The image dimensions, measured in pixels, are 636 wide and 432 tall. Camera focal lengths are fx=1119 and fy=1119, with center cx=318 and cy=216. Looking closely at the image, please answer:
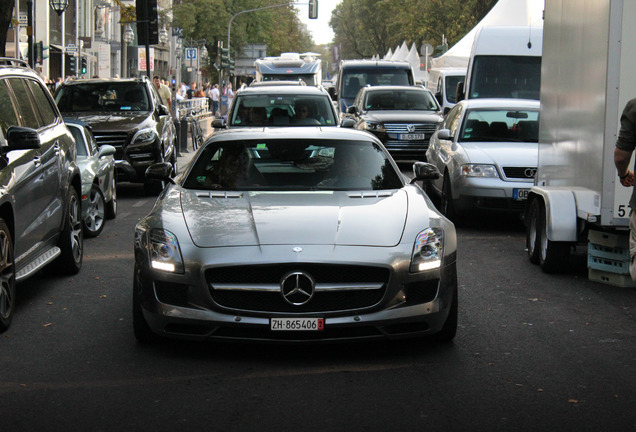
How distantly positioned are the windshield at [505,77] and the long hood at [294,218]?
1605cm

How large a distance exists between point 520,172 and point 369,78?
22.3 metres

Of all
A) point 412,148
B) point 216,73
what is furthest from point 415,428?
point 216,73

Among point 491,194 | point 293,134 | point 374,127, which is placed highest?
point 293,134

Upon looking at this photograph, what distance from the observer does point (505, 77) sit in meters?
23.4

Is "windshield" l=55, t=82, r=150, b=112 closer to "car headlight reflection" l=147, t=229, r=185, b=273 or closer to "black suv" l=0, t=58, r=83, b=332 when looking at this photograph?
"black suv" l=0, t=58, r=83, b=332

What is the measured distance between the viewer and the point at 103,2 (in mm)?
65000

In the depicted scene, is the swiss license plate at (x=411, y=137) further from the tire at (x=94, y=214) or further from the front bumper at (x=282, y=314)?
the front bumper at (x=282, y=314)

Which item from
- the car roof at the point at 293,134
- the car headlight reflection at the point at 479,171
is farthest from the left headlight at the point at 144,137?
the car roof at the point at 293,134

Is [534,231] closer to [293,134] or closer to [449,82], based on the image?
[293,134]

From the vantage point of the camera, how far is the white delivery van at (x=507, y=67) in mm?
23375

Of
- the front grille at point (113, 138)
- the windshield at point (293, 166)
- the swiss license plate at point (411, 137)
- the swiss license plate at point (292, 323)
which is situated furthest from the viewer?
the swiss license plate at point (411, 137)

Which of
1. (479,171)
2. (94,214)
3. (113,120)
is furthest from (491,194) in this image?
(113,120)

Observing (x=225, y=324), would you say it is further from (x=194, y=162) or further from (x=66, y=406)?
(x=194, y=162)

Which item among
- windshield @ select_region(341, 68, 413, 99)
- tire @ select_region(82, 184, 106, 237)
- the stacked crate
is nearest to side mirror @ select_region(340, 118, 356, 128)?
tire @ select_region(82, 184, 106, 237)
